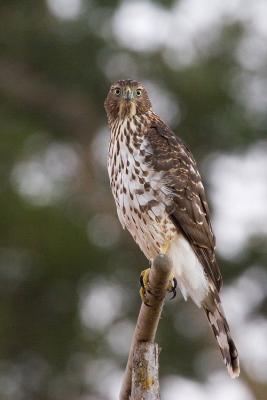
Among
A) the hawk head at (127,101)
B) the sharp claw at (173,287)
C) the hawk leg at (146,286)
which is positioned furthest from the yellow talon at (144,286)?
the hawk head at (127,101)

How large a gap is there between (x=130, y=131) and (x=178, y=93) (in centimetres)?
771

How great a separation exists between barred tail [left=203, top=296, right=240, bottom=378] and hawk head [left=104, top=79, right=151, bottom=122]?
3.50 feet

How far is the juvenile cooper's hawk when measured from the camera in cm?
646

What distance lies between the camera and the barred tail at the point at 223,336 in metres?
6.31

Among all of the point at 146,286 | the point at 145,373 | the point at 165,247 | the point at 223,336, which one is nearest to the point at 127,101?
the point at 165,247

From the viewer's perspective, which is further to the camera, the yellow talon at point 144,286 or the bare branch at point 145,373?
the yellow talon at point 144,286

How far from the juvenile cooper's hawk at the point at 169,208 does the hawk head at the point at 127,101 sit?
0.54ft

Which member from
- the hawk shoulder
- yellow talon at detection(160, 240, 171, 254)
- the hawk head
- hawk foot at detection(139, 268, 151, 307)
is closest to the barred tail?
the hawk shoulder

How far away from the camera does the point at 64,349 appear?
561 inches

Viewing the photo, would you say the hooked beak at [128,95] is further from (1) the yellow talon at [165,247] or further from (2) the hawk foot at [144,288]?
(2) the hawk foot at [144,288]

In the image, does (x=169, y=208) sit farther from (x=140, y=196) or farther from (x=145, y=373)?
(x=145, y=373)

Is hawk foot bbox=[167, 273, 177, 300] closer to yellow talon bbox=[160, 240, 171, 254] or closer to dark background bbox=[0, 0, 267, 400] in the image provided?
yellow talon bbox=[160, 240, 171, 254]

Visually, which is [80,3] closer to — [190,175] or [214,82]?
[214,82]

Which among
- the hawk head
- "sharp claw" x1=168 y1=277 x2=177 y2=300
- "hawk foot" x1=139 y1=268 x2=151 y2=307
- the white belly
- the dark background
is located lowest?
"hawk foot" x1=139 y1=268 x2=151 y2=307
